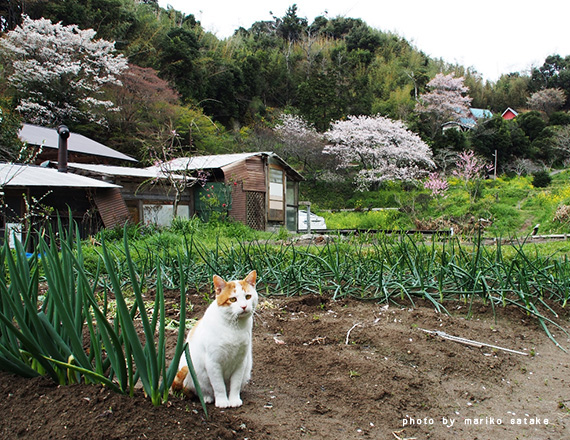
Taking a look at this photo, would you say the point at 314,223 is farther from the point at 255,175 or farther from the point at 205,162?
the point at 205,162

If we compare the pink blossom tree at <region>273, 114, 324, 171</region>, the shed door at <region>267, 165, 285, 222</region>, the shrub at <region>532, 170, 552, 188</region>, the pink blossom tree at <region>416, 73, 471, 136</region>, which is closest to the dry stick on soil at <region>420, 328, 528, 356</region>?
the shed door at <region>267, 165, 285, 222</region>

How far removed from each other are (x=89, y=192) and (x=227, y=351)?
29.4 feet

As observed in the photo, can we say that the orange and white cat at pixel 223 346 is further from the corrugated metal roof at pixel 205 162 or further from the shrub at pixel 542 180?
the shrub at pixel 542 180

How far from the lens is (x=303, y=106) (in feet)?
92.8

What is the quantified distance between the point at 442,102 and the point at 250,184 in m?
21.7

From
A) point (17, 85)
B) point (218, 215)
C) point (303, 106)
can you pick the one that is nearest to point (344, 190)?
point (303, 106)

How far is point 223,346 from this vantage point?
120 cm

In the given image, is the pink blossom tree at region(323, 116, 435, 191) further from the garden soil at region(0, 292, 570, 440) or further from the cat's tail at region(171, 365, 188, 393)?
the cat's tail at region(171, 365, 188, 393)

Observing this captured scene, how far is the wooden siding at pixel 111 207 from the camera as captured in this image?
9.23m

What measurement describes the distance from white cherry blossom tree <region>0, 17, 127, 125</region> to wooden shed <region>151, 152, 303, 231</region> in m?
7.92

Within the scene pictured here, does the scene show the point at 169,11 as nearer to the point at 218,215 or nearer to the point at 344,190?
the point at 344,190

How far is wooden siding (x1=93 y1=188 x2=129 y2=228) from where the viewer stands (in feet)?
30.3

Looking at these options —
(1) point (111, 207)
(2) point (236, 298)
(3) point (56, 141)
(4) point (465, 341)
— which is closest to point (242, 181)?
(1) point (111, 207)

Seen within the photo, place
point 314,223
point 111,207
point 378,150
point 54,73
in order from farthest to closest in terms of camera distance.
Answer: point 378,150
point 54,73
point 314,223
point 111,207
